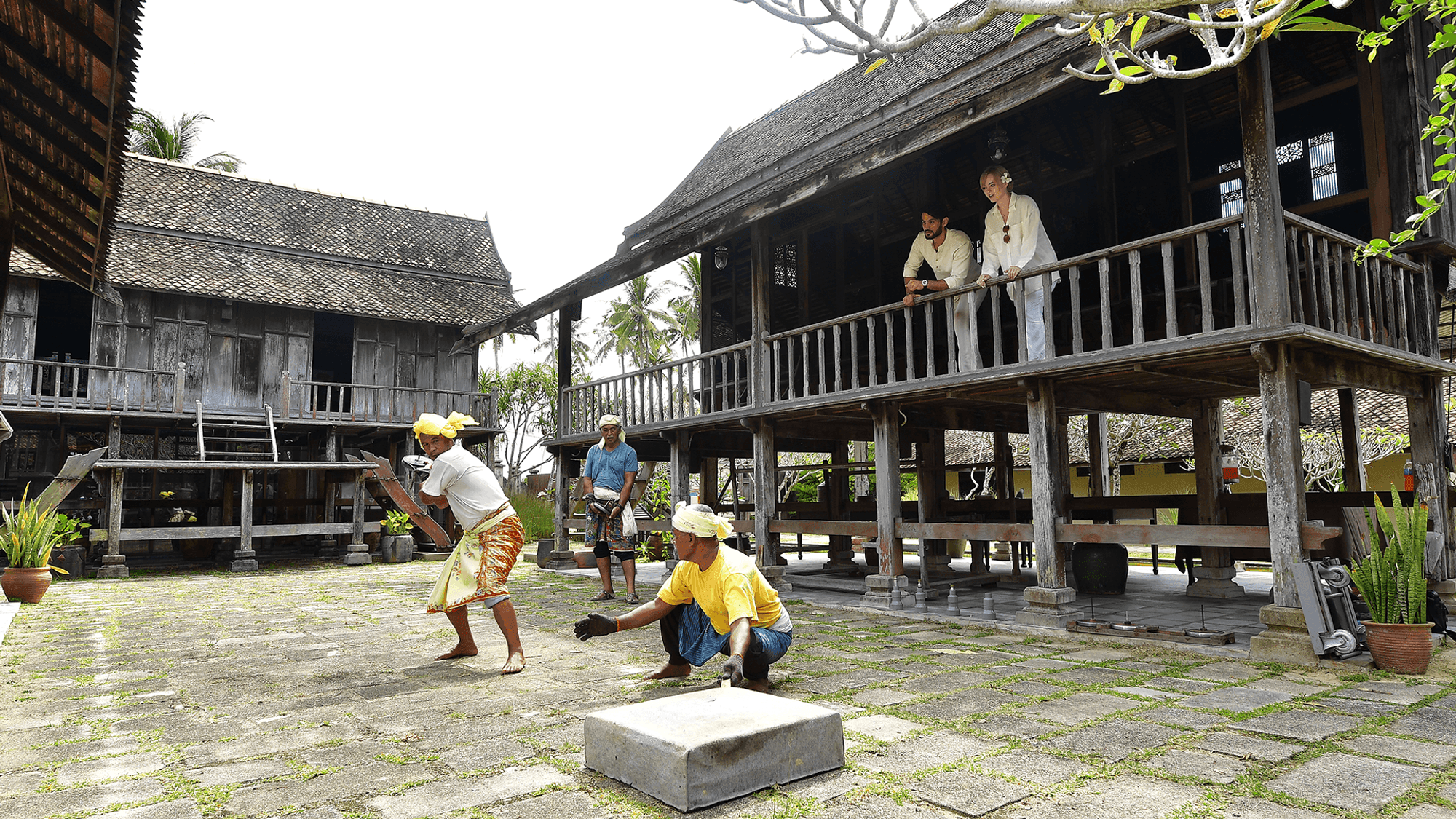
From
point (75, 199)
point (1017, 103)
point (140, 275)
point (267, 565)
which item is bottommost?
point (267, 565)

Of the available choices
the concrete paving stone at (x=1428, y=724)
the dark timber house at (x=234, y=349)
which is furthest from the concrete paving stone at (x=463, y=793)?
the dark timber house at (x=234, y=349)

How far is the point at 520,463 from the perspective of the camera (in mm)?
44969

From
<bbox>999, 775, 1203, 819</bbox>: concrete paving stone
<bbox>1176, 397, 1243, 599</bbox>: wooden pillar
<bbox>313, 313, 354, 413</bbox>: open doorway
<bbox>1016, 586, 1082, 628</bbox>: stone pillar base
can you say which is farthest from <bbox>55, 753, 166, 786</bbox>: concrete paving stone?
<bbox>313, 313, 354, 413</bbox>: open doorway

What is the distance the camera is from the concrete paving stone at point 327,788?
2.93 meters

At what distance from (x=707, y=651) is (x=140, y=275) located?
1683cm

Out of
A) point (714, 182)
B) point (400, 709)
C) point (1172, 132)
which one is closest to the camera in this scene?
point (400, 709)

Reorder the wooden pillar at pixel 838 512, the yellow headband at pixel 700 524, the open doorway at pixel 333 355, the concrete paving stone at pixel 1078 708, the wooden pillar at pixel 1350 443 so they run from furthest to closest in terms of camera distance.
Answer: the open doorway at pixel 333 355, the wooden pillar at pixel 838 512, the wooden pillar at pixel 1350 443, the yellow headband at pixel 700 524, the concrete paving stone at pixel 1078 708

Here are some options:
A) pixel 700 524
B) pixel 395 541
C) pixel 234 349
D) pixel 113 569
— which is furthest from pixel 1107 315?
pixel 234 349

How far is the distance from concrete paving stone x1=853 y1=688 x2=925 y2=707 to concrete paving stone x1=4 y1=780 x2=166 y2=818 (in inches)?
117

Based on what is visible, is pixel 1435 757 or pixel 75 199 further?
pixel 75 199

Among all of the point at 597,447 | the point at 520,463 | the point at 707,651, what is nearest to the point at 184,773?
the point at 707,651

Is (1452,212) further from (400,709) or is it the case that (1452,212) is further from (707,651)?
(400,709)

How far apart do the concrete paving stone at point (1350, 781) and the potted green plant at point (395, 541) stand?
15261 mm

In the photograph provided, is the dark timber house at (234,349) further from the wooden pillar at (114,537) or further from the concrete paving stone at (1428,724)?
the concrete paving stone at (1428,724)
